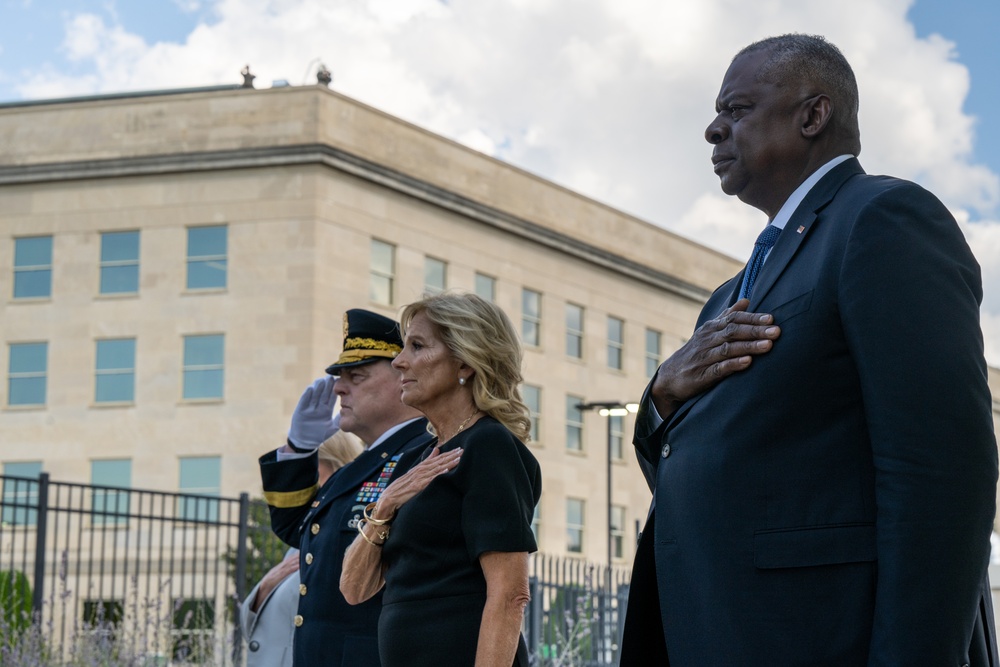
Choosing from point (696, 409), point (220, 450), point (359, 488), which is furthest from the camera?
point (220, 450)

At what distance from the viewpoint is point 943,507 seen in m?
2.50

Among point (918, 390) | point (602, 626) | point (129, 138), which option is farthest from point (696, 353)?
point (129, 138)

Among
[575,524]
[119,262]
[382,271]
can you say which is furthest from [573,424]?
[119,262]

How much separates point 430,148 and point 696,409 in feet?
132

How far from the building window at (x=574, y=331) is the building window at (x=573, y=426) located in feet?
4.80

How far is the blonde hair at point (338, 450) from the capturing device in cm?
641

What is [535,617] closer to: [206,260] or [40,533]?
[40,533]

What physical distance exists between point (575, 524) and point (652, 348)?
7850 mm

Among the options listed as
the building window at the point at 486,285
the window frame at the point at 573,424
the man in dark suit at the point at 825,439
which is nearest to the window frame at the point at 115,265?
the building window at the point at 486,285

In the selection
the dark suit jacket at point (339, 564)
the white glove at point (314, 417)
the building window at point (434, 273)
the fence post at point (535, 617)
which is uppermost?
the building window at point (434, 273)

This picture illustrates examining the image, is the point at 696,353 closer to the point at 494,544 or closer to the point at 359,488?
the point at 494,544

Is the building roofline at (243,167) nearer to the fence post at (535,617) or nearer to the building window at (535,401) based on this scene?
the building window at (535,401)

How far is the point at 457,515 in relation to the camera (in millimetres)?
4102

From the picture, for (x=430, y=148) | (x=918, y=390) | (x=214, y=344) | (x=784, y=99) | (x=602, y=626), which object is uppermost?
(x=430, y=148)
